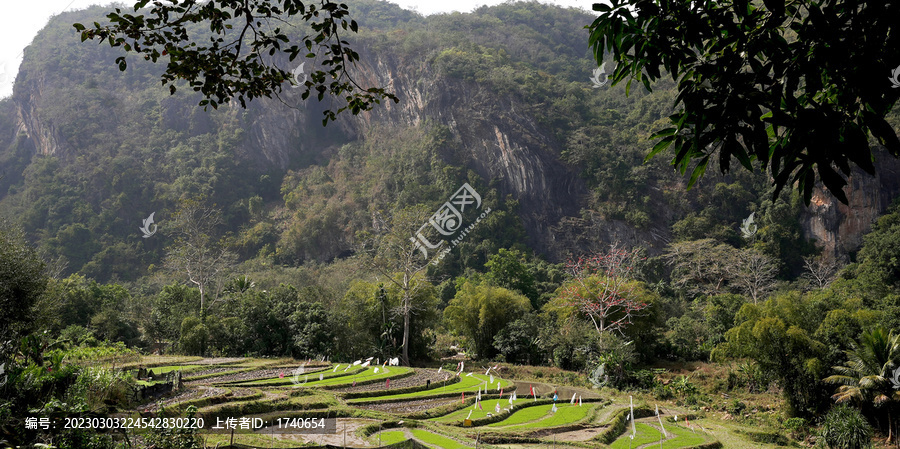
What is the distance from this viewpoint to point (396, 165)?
59750 mm

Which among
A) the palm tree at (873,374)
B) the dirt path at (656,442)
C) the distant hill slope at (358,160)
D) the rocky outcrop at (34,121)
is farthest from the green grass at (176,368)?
the rocky outcrop at (34,121)

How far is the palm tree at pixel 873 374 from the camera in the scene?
14.6 metres

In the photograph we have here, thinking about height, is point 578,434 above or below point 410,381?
above

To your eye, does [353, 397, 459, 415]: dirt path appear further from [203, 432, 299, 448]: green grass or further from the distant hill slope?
the distant hill slope

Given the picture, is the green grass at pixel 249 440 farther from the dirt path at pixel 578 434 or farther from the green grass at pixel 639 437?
the green grass at pixel 639 437

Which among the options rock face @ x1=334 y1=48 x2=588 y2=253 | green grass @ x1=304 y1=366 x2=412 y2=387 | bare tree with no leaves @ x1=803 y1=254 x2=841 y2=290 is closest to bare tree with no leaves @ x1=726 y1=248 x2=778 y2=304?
bare tree with no leaves @ x1=803 y1=254 x2=841 y2=290

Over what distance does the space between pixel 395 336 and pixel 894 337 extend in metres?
20.1

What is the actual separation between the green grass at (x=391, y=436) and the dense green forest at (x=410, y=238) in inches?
233

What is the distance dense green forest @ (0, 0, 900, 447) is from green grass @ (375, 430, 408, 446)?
5.91 m

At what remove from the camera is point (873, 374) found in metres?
14.9

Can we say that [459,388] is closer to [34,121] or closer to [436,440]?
[436,440]

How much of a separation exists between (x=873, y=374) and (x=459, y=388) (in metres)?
13.1

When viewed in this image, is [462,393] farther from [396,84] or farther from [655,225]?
[396,84]

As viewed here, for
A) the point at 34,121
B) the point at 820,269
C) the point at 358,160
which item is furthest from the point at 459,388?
the point at 34,121
